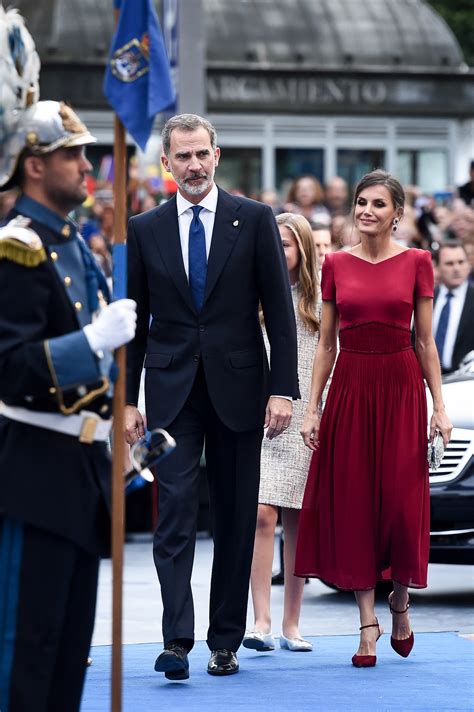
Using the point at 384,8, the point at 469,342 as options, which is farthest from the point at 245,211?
the point at 384,8

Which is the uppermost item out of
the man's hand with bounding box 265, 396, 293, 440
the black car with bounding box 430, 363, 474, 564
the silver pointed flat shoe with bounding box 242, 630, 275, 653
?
the man's hand with bounding box 265, 396, 293, 440

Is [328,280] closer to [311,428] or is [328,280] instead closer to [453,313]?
[311,428]

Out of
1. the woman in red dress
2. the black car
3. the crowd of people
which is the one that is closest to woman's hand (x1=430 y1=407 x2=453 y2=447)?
the woman in red dress

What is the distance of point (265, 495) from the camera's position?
348 inches

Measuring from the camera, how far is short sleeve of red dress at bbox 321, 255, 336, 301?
8.32m

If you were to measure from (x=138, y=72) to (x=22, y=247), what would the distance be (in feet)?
2.43

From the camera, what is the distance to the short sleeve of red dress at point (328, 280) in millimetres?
8320

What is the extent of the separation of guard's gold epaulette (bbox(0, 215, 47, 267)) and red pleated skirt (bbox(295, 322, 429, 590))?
320cm

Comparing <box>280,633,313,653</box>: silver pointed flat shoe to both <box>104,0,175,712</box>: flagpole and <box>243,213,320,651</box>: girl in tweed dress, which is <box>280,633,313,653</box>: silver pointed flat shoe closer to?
<box>243,213,320,651</box>: girl in tweed dress

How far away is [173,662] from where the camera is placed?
7.63 m

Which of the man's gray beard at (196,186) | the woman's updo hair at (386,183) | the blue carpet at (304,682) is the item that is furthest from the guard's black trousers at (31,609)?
the woman's updo hair at (386,183)

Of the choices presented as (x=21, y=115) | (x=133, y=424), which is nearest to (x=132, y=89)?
(x=21, y=115)

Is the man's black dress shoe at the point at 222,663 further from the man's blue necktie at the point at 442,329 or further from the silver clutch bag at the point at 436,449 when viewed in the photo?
the man's blue necktie at the point at 442,329

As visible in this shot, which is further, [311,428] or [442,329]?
[442,329]
